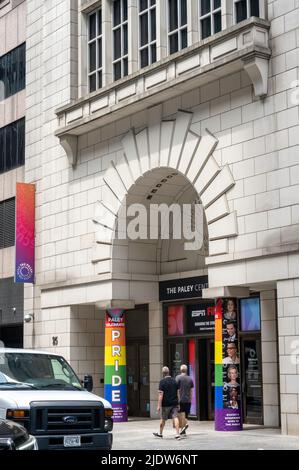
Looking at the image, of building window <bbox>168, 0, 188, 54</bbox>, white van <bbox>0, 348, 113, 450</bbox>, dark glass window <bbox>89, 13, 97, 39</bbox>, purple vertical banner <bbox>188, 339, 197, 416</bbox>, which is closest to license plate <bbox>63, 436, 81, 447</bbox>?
white van <bbox>0, 348, 113, 450</bbox>

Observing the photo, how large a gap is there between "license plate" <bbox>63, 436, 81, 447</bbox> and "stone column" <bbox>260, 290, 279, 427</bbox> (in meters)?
9.19

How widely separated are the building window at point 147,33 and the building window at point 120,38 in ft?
2.42

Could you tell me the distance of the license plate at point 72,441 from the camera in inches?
528

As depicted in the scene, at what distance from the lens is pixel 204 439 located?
738 inches

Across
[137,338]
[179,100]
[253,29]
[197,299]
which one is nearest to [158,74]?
[179,100]

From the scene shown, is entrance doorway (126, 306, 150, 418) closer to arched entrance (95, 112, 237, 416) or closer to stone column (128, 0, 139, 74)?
arched entrance (95, 112, 237, 416)

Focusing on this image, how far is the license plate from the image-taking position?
13.4m

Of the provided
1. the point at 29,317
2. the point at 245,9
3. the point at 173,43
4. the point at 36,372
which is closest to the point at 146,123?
the point at 173,43

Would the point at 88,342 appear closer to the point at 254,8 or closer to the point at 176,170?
the point at 176,170

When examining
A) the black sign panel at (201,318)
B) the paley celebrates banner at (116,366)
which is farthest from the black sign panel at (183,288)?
the paley celebrates banner at (116,366)

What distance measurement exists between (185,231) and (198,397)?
16.8 ft

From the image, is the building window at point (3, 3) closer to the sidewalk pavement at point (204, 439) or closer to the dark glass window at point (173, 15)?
the dark glass window at point (173, 15)

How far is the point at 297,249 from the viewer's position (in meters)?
18.7

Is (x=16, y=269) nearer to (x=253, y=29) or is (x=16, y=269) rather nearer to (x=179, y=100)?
(x=179, y=100)
